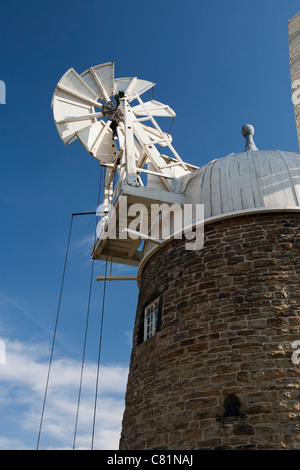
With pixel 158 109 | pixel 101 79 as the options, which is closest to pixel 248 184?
pixel 158 109

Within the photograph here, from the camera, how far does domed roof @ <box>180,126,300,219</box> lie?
30.4 feet

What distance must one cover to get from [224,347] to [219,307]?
30.0 inches

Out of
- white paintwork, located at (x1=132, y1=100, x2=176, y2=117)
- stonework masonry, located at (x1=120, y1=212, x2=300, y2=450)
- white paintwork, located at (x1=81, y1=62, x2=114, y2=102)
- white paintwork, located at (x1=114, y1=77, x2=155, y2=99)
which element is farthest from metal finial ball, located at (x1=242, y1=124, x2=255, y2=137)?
white paintwork, located at (x1=81, y1=62, x2=114, y2=102)

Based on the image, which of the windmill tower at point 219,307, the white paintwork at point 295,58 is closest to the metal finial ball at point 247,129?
the windmill tower at point 219,307

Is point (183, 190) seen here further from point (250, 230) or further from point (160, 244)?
point (250, 230)

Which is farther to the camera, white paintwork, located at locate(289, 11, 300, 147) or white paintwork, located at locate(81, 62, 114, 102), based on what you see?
white paintwork, located at locate(81, 62, 114, 102)

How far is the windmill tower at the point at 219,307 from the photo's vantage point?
289 inches

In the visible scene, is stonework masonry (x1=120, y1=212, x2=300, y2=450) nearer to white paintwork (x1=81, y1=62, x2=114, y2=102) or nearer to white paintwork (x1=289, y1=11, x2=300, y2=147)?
white paintwork (x1=289, y1=11, x2=300, y2=147)

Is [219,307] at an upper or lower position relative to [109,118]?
lower

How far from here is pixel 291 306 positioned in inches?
315

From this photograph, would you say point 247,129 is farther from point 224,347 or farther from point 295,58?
point 224,347

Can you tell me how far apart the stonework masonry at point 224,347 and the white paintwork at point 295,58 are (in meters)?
2.40

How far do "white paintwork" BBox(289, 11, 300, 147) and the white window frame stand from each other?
4.64 metres

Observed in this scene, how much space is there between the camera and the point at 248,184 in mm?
9578
